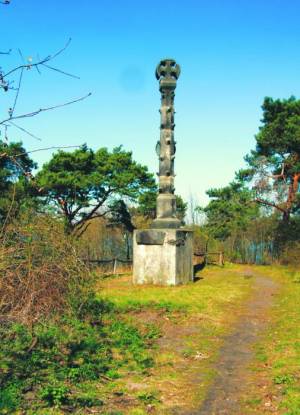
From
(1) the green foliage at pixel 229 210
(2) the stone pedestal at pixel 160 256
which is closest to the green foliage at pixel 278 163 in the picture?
(1) the green foliage at pixel 229 210

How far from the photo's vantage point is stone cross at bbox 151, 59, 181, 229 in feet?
47.6

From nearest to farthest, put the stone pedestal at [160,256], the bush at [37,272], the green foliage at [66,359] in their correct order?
the green foliage at [66,359]
the bush at [37,272]
the stone pedestal at [160,256]

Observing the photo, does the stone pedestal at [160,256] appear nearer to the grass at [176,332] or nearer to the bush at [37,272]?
the grass at [176,332]

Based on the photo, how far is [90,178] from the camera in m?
24.4

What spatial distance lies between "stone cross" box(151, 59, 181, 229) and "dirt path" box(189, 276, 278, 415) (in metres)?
3.86

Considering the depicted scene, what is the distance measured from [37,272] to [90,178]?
16.7 meters

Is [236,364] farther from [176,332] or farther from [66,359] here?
[66,359]

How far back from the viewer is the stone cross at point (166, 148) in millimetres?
14523

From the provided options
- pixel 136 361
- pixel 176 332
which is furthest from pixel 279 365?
pixel 176 332

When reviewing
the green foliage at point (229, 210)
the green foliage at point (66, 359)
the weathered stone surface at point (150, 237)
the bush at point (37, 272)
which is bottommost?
the green foliage at point (66, 359)

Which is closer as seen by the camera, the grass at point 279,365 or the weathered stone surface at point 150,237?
the grass at point 279,365

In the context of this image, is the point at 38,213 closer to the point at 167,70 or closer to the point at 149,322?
the point at 149,322

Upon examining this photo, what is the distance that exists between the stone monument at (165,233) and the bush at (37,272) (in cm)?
507

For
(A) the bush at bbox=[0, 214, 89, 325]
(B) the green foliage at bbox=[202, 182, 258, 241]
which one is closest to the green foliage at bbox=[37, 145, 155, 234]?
(B) the green foliage at bbox=[202, 182, 258, 241]
